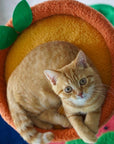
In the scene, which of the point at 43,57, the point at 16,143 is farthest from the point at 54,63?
the point at 16,143

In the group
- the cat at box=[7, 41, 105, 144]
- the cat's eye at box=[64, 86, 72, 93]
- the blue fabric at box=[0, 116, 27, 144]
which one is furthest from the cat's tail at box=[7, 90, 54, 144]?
the blue fabric at box=[0, 116, 27, 144]

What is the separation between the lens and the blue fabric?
6.13 feet

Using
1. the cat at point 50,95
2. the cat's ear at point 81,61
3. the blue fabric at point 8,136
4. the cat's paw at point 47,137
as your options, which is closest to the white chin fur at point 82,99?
the cat at point 50,95

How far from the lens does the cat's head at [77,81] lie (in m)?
1.09

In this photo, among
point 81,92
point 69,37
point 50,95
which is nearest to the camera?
point 81,92

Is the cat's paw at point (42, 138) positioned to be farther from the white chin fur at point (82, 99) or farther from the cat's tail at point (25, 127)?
the white chin fur at point (82, 99)

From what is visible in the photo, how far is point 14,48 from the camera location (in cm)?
160

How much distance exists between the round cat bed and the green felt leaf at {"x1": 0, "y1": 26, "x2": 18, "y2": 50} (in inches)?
1.6

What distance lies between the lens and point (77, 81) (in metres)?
1.10

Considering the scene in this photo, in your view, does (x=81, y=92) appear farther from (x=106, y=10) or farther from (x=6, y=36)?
(x=106, y=10)

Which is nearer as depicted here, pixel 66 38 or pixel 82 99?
pixel 82 99

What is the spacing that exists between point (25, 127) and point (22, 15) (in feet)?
2.42

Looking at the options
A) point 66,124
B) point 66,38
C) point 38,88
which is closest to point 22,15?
point 66,38

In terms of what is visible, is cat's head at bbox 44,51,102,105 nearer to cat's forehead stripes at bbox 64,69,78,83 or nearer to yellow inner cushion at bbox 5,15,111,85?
cat's forehead stripes at bbox 64,69,78,83
